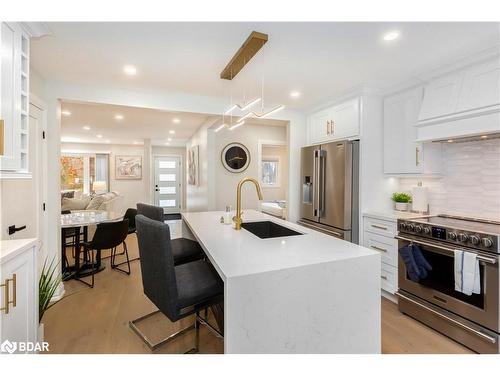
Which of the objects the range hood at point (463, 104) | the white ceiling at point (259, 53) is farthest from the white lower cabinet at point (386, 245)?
the white ceiling at point (259, 53)

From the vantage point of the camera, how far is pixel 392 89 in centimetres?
290

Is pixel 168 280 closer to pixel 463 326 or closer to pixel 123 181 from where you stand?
pixel 463 326

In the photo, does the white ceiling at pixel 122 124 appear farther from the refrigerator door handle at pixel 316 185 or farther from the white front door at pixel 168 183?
the refrigerator door handle at pixel 316 185

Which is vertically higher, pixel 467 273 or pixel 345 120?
pixel 345 120

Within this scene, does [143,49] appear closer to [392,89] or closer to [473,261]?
[392,89]

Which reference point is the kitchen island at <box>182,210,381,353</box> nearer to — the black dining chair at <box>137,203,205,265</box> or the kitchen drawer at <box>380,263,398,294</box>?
the black dining chair at <box>137,203,205,265</box>

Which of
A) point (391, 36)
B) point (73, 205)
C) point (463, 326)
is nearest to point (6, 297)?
point (391, 36)

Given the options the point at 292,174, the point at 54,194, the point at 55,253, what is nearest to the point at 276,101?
the point at 292,174

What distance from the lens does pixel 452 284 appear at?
6.81 feet

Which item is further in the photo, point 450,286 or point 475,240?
point 450,286

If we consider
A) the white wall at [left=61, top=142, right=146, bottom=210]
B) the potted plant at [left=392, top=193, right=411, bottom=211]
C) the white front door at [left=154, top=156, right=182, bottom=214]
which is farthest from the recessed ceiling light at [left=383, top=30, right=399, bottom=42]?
the white front door at [left=154, top=156, right=182, bottom=214]

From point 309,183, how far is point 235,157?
1768mm
